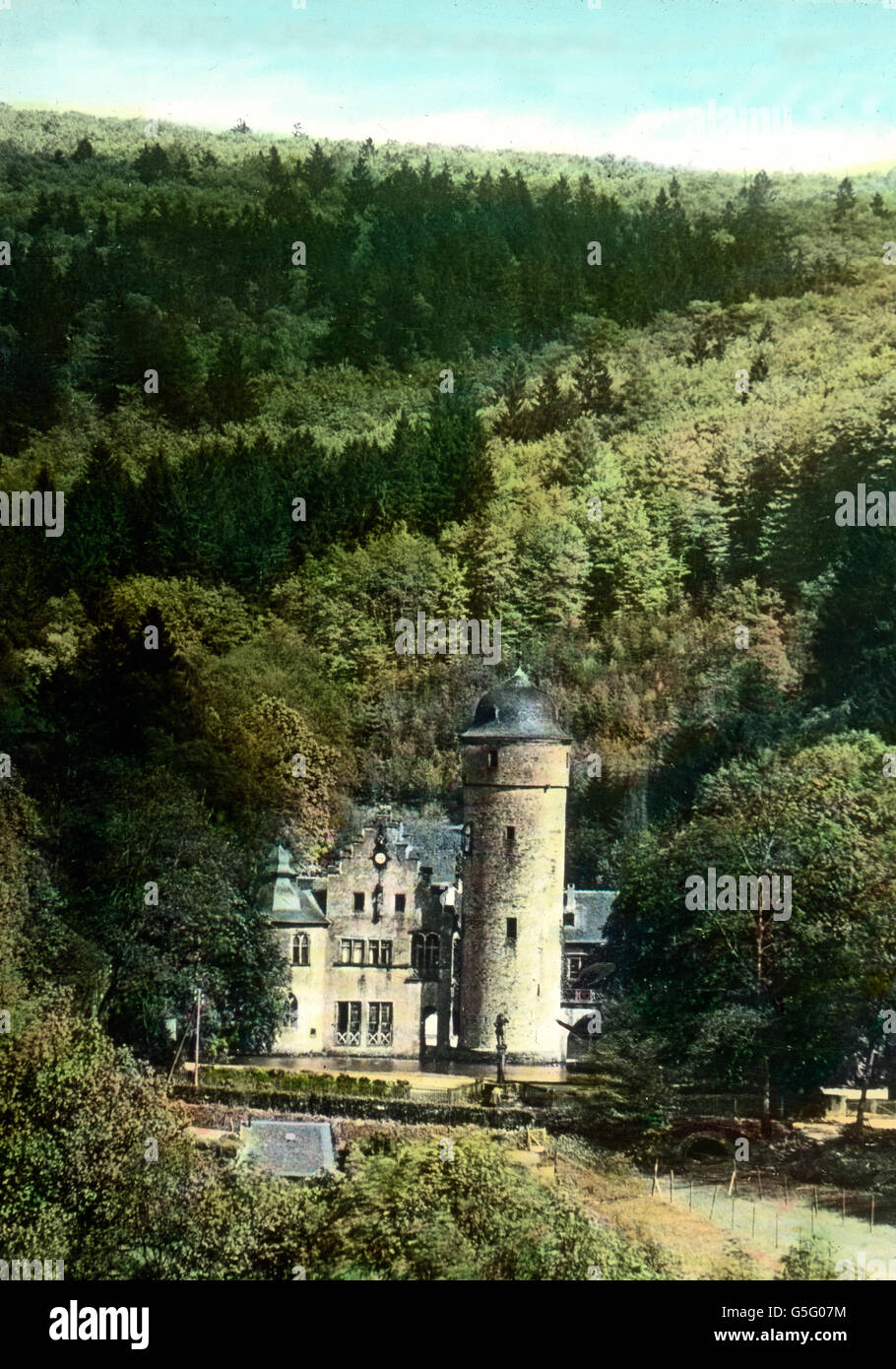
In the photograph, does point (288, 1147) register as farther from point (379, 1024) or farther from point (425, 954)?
point (425, 954)

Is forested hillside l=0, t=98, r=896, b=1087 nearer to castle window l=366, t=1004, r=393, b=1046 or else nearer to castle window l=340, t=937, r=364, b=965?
castle window l=340, t=937, r=364, b=965

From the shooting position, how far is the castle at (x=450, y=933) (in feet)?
55.5

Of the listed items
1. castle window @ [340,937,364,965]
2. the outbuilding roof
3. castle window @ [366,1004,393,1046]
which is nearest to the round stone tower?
castle window @ [366,1004,393,1046]

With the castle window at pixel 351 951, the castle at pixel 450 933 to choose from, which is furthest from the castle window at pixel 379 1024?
the castle window at pixel 351 951

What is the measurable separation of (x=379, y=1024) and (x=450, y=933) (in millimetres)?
1088

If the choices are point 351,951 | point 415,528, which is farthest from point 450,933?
point 415,528

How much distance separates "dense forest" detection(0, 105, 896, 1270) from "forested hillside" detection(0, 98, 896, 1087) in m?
0.04

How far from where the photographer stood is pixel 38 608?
18688 mm

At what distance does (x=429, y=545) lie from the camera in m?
18.8

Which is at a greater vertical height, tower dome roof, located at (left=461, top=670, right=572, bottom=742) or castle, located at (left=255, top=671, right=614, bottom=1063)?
tower dome roof, located at (left=461, top=670, right=572, bottom=742)

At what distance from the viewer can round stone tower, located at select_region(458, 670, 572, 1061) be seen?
16.9 meters

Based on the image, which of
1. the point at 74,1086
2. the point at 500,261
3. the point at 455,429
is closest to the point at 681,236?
the point at 500,261

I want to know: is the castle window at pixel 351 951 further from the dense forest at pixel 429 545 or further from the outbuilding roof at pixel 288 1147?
the outbuilding roof at pixel 288 1147

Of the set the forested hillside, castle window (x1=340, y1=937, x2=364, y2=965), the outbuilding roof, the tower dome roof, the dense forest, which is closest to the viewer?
the outbuilding roof
